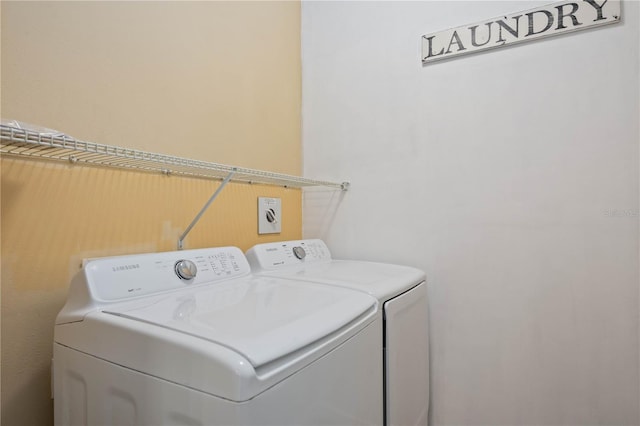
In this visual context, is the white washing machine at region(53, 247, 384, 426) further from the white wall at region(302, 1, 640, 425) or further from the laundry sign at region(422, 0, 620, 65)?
the laundry sign at region(422, 0, 620, 65)

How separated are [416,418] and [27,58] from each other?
164cm

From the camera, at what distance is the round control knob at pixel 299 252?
1512 mm

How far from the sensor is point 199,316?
0.75 metres

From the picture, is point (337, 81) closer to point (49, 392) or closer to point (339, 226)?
point (339, 226)

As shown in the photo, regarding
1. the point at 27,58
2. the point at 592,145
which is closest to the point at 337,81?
the point at 592,145

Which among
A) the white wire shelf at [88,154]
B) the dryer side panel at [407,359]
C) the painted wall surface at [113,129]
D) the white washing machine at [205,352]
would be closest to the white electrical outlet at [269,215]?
the painted wall surface at [113,129]

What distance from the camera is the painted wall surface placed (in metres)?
0.87

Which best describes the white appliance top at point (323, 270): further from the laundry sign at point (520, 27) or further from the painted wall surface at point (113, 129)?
the laundry sign at point (520, 27)

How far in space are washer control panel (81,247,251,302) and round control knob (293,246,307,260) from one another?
0.30 meters

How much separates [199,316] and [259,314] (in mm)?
129

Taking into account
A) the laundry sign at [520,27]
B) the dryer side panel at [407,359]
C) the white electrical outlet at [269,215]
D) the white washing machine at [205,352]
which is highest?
the laundry sign at [520,27]

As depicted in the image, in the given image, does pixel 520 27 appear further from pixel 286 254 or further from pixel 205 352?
pixel 205 352

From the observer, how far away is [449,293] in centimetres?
153

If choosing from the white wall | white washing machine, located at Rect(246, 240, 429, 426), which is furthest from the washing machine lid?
the white wall
